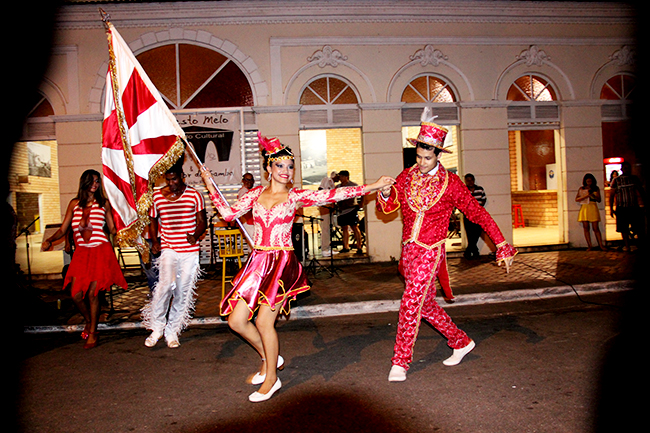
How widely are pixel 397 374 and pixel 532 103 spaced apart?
1044 cm

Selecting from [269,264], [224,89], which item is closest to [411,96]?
[224,89]

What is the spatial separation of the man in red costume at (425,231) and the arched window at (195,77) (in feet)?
26.4

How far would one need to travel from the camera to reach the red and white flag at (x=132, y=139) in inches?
200

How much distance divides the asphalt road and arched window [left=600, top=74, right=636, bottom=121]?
8458 mm

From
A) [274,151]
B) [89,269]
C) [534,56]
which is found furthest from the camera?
[534,56]

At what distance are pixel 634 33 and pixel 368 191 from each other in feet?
41.8

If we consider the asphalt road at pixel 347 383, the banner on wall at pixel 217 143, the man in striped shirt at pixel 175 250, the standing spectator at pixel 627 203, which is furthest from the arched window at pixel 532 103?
the man in striped shirt at pixel 175 250

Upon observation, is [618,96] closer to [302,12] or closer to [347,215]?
[347,215]

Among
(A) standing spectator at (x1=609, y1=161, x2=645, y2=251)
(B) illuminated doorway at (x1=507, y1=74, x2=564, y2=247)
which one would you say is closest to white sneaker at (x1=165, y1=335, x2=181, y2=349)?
(A) standing spectator at (x1=609, y1=161, x2=645, y2=251)

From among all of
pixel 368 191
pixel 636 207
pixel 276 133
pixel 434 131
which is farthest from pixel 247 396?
pixel 636 207

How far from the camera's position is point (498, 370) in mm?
4371

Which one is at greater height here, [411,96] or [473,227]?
[411,96]

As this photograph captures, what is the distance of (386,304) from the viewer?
723 centimetres

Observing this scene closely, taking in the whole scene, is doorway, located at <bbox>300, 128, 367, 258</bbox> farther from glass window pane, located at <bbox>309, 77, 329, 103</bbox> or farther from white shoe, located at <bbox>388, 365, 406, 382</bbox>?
white shoe, located at <bbox>388, 365, 406, 382</bbox>
